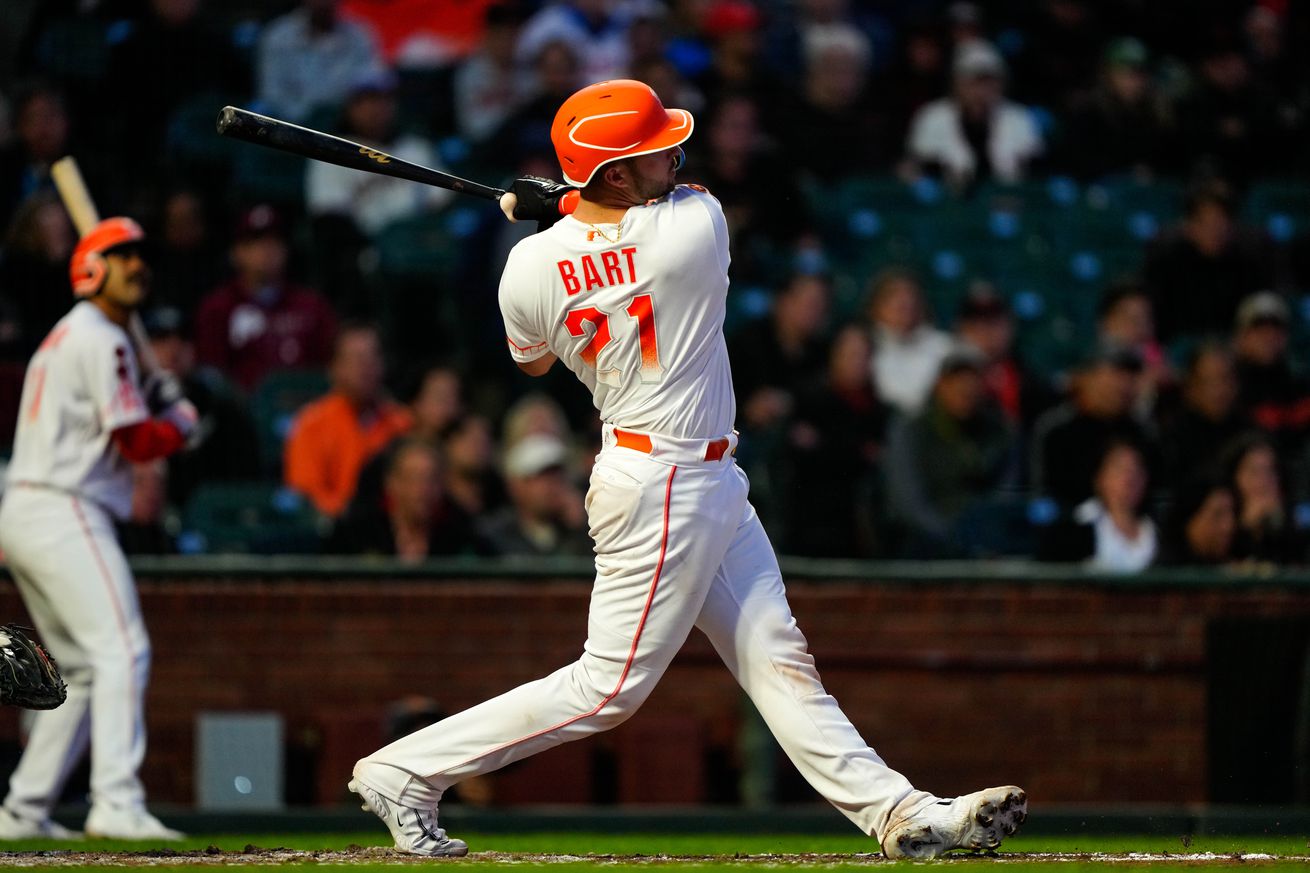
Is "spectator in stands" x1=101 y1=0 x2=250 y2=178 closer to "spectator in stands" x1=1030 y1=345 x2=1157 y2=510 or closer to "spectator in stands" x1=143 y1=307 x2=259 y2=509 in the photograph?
"spectator in stands" x1=143 y1=307 x2=259 y2=509

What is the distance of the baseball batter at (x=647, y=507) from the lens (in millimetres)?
5309

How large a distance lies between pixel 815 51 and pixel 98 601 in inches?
300

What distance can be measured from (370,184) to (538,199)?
6.23 meters

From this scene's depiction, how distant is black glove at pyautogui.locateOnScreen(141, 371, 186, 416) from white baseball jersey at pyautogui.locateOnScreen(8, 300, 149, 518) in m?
0.23

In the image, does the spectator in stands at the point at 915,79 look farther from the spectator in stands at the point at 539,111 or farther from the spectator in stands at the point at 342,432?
the spectator in stands at the point at 342,432

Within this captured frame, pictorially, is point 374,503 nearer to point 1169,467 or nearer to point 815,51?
point 1169,467

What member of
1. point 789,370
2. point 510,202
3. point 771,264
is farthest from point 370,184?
point 510,202

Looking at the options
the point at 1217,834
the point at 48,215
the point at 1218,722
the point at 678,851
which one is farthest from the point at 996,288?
the point at 678,851

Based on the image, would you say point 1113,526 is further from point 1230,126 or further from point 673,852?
point 1230,126

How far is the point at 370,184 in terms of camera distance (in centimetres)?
1168

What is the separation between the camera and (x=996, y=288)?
1227 cm

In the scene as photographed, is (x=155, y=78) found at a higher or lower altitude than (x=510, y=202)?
higher

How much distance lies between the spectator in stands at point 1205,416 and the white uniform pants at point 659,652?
5661mm

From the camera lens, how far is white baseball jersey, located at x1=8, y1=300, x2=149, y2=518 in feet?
23.1
